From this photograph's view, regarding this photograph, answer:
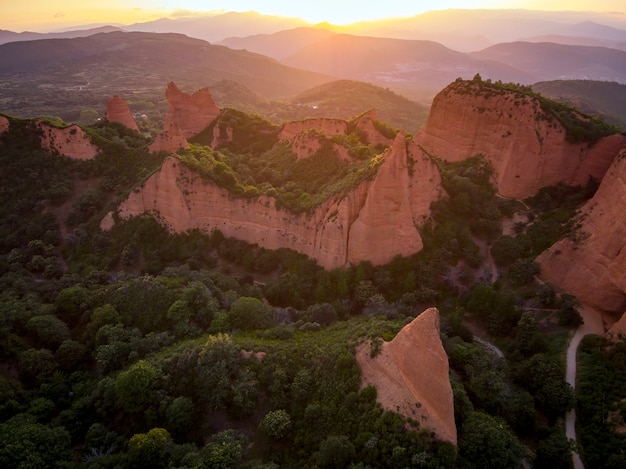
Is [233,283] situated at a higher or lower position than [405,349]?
lower

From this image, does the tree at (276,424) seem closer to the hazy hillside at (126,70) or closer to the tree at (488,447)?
the tree at (488,447)

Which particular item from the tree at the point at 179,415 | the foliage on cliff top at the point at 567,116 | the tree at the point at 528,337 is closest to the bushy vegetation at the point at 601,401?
the tree at the point at 528,337

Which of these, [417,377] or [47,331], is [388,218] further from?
[47,331]

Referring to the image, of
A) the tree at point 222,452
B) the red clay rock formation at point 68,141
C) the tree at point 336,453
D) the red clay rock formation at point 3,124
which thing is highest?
the red clay rock formation at point 3,124

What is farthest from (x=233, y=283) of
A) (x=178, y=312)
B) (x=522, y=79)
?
A: (x=522, y=79)

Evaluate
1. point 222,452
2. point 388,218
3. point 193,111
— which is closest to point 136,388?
point 222,452

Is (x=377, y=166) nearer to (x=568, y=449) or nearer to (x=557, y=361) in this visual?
(x=557, y=361)
